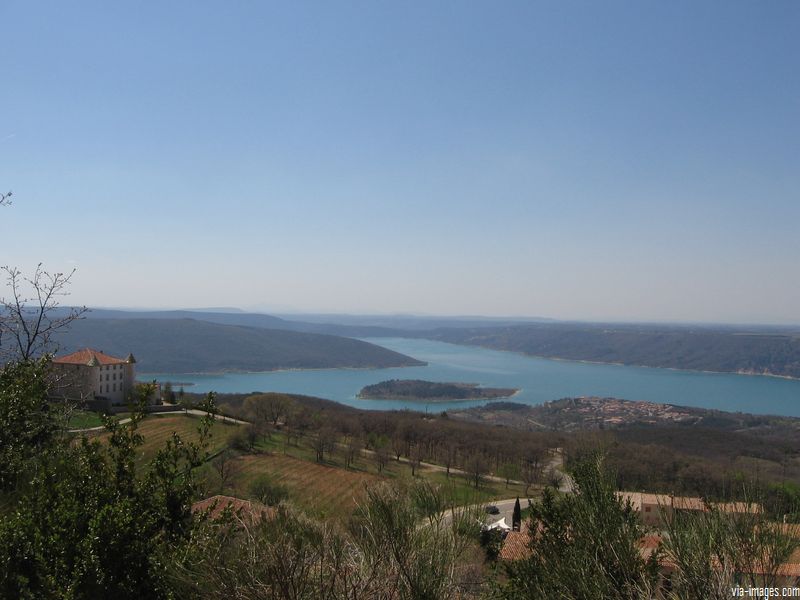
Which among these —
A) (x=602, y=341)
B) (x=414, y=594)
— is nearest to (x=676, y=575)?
(x=414, y=594)

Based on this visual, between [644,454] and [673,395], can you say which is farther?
[673,395]

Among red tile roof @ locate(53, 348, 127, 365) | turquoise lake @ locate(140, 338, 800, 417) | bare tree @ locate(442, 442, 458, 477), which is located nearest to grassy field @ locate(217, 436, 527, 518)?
bare tree @ locate(442, 442, 458, 477)

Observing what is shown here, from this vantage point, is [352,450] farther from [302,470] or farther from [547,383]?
[547,383]

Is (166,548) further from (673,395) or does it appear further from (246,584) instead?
(673,395)

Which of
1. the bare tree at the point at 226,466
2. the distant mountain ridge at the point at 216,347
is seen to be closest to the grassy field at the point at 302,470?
the bare tree at the point at 226,466

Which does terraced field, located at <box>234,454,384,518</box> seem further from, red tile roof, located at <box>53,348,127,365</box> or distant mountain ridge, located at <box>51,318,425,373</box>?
distant mountain ridge, located at <box>51,318,425,373</box>

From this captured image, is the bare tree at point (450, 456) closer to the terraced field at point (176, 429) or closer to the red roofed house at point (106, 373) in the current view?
the terraced field at point (176, 429)
